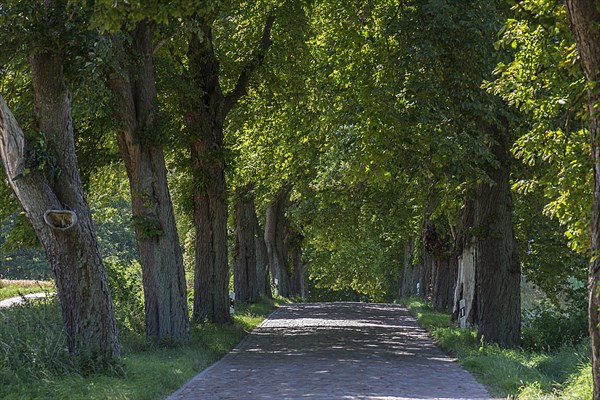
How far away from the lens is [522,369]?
15.9 meters

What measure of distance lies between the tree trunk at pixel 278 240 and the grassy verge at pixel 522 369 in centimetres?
2558

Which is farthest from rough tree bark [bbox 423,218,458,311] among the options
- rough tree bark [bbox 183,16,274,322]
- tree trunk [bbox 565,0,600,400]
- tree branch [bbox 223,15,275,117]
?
tree trunk [bbox 565,0,600,400]

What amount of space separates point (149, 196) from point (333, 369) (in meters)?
5.69

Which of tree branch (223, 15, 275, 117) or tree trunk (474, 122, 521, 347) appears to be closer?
tree trunk (474, 122, 521, 347)

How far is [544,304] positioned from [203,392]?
15055 mm

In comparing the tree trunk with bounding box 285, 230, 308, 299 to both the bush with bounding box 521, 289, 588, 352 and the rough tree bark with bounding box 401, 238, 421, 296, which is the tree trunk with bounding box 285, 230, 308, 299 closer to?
the rough tree bark with bounding box 401, 238, 421, 296

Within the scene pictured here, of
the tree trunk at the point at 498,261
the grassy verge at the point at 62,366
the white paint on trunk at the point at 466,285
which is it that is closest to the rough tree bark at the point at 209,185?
the white paint on trunk at the point at 466,285

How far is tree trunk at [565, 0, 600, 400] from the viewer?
29.2 ft

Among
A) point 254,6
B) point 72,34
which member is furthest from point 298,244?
point 72,34

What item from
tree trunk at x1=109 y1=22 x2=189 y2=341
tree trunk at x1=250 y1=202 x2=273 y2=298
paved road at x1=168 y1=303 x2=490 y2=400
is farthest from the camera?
tree trunk at x1=250 y1=202 x2=273 y2=298

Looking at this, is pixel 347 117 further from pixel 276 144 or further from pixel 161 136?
pixel 276 144

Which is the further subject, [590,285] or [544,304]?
[544,304]

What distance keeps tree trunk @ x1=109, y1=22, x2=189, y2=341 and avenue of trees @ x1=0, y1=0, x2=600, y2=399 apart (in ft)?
0.13

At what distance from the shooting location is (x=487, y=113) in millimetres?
19562
